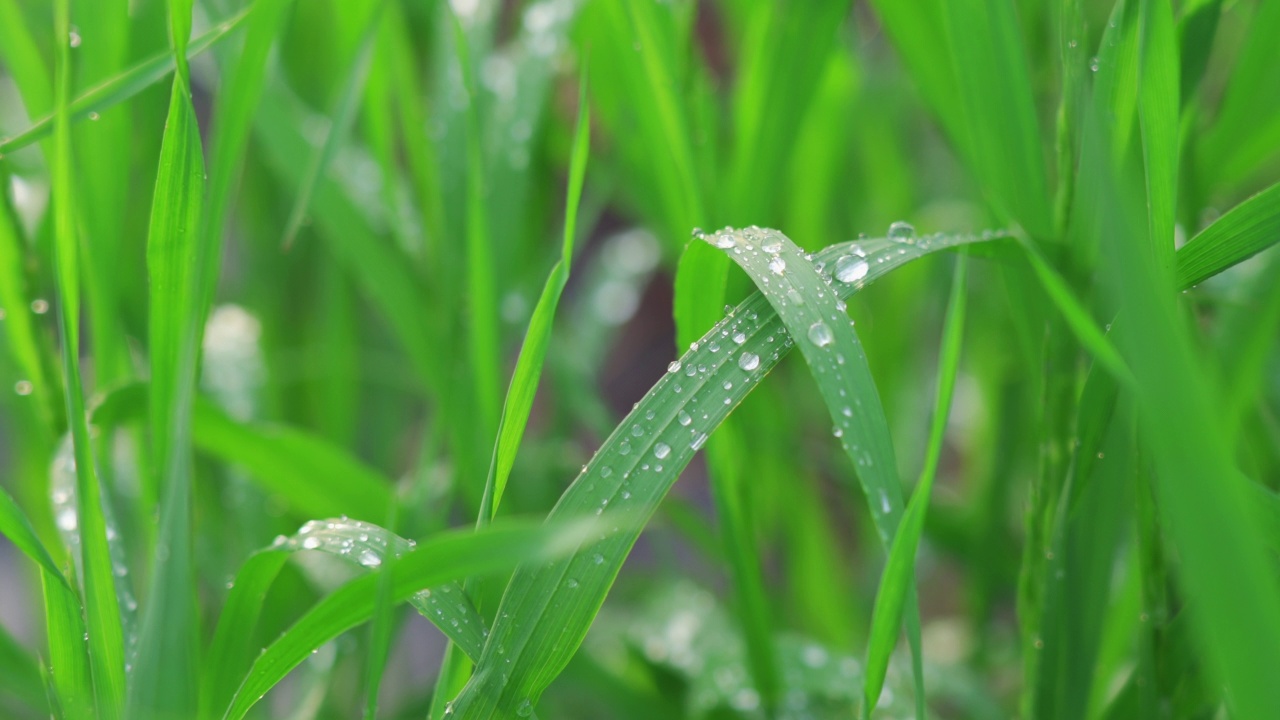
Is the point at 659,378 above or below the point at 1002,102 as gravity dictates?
below

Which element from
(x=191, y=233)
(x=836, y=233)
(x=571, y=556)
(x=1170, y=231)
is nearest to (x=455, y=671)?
(x=571, y=556)

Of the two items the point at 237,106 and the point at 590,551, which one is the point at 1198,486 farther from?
the point at 237,106

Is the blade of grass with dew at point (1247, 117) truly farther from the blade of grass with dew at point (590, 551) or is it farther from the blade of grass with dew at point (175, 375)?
the blade of grass with dew at point (175, 375)

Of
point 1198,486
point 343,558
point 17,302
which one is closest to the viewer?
point 1198,486

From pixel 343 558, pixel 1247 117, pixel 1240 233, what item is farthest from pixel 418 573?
pixel 1247 117

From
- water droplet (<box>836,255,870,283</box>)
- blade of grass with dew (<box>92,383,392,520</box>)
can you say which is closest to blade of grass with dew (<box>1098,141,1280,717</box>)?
water droplet (<box>836,255,870,283</box>)
